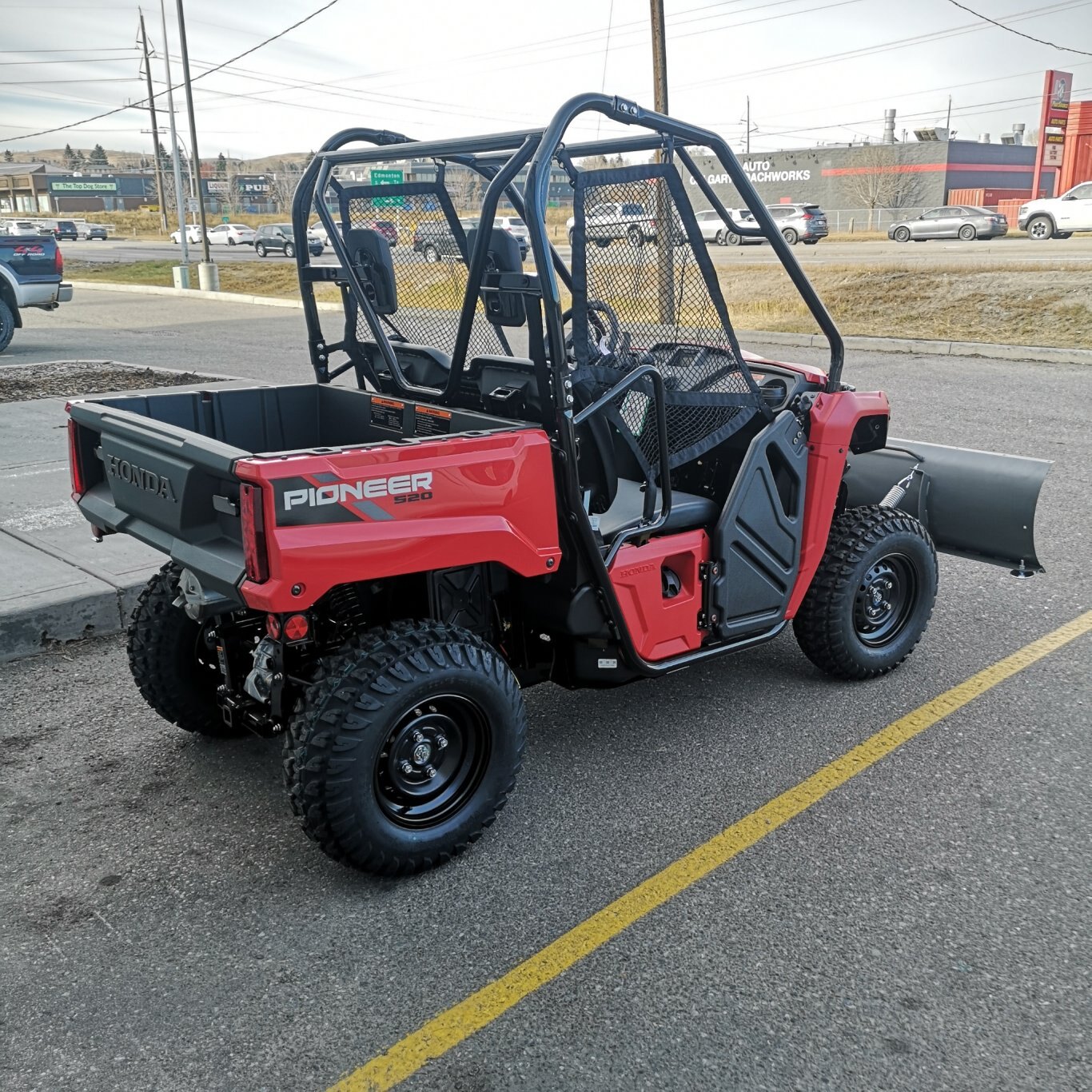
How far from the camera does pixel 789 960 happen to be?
2850 mm

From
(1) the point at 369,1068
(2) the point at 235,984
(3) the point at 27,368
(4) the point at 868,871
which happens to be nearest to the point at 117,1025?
(2) the point at 235,984

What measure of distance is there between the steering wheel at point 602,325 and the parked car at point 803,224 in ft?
116

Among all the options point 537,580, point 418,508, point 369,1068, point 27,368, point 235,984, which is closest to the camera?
point 369,1068

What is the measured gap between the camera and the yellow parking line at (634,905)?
2549 mm

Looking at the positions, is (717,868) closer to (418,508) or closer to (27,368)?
(418,508)

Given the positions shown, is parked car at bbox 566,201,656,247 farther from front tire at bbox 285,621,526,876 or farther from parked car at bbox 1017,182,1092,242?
parked car at bbox 1017,182,1092,242

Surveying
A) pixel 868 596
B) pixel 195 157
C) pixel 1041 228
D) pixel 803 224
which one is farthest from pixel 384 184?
pixel 803 224

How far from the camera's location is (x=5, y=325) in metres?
15.2

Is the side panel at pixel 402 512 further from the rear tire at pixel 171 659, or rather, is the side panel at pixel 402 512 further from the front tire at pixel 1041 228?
the front tire at pixel 1041 228

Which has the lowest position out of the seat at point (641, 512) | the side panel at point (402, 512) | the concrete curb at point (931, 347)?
the concrete curb at point (931, 347)

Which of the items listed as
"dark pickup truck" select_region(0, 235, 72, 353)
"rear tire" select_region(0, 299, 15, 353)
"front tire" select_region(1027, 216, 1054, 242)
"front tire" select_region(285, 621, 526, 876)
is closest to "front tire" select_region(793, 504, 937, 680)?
"front tire" select_region(285, 621, 526, 876)

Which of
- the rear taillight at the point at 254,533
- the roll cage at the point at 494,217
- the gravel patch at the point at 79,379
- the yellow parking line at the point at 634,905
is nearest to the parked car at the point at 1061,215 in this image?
the gravel patch at the point at 79,379

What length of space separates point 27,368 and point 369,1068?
40.7 ft

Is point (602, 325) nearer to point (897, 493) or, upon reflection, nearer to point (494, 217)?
point (494, 217)
